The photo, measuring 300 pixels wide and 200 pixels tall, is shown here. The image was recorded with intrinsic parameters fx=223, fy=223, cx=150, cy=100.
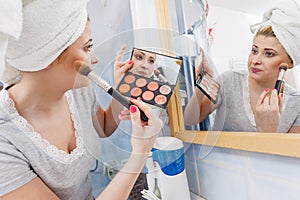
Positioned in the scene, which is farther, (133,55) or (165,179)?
(165,179)

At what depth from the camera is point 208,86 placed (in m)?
0.62

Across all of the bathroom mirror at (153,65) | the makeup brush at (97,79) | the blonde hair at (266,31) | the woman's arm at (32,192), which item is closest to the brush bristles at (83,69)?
the makeup brush at (97,79)

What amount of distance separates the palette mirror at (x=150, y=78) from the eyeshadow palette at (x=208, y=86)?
0.09 metres

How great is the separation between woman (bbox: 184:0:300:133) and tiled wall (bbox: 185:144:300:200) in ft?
0.22

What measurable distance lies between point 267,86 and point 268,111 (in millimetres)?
54

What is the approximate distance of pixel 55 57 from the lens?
1.70ft

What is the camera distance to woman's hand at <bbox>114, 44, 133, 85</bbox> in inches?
21.7

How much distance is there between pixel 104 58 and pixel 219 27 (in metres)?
0.31

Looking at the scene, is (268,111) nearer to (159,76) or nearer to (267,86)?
(267,86)

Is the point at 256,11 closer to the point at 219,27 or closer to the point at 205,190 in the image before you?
the point at 219,27

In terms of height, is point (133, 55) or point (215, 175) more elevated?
point (133, 55)

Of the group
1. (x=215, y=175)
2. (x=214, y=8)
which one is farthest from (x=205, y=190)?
(x=214, y=8)

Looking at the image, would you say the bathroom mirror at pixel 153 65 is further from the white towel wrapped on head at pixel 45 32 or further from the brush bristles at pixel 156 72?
the white towel wrapped on head at pixel 45 32

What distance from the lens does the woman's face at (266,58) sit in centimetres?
45
